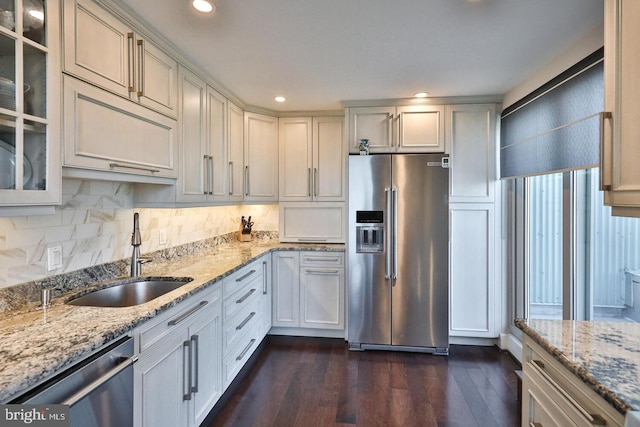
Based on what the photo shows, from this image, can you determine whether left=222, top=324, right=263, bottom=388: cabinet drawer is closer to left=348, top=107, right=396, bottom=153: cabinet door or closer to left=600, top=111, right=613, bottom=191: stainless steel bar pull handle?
left=348, top=107, right=396, bottom=153: cabinet door

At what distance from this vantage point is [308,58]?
2.28m

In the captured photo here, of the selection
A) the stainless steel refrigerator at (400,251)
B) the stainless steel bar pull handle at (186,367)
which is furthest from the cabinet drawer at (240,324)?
the stainless steel refrigerator at (400,251)

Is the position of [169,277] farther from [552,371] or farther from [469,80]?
[469,80]

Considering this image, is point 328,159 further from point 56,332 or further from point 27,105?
point 56,332

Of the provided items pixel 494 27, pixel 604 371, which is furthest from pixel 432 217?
pixel 604 371

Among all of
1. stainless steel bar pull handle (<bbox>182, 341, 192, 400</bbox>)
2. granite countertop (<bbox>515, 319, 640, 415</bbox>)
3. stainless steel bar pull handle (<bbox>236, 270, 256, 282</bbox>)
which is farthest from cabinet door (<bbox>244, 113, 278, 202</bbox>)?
granite countertop (<bbox>515, 319, 640, 415</bbox>)

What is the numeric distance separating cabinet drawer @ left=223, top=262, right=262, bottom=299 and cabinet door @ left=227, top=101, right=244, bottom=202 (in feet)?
2.26

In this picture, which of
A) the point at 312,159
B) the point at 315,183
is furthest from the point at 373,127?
the point at 315,183

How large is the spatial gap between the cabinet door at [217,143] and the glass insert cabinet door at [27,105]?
4.48 feet

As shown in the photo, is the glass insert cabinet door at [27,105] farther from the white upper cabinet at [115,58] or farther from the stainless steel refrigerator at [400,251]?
the stainless steel refrigerator at [400,251]

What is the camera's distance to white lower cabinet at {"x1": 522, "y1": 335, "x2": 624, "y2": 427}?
912mm

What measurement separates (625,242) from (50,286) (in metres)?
3.02

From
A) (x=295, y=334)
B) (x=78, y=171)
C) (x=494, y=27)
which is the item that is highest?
(x=494, y=27)

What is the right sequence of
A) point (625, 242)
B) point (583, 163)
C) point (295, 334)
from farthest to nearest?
point (295, 334) → point (583, 163) → point (625, 242)
